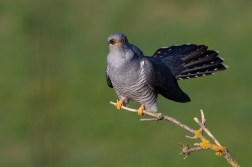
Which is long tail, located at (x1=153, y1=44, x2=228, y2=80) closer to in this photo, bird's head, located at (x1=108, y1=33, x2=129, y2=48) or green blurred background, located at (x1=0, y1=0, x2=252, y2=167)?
bird's head, located at (x1=108, y1=33, x2=129, y2=48)

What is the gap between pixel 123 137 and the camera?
40.7 ft

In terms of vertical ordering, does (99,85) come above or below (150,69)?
below

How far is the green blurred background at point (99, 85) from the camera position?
12.1 metres

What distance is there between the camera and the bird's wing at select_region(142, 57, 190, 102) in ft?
25.0

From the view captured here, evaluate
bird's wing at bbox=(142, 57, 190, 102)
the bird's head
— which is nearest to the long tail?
bird's wing at bbox=(142, 57, 190, 102)

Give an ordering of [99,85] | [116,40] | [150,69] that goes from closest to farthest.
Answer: [116,40], [150,69], [99,85]

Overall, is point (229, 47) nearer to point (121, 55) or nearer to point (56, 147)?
point (56, 147)

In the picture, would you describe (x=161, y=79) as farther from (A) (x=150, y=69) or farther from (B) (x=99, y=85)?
(B) (x=99, y=85)

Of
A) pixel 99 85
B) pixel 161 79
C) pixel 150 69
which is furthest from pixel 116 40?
pixel 99 85

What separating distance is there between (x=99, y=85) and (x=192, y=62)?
4773 mm

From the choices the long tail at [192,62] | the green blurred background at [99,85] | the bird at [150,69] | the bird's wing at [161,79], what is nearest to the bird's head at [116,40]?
the bird at [150,69]

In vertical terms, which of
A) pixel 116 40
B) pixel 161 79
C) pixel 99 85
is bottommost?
pixel 99 85

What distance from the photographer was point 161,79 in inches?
308

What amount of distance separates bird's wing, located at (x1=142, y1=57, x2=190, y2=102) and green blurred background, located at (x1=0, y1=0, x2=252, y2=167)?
321cm
